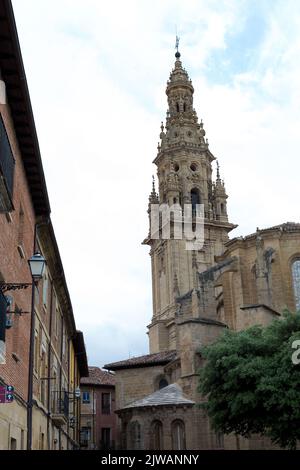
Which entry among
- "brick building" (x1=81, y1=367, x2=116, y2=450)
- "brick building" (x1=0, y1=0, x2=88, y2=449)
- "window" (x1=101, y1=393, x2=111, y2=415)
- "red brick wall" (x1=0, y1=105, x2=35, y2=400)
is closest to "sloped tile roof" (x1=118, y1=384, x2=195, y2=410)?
"brick building" (x1=0, y1=0, x2=88, y2=449)

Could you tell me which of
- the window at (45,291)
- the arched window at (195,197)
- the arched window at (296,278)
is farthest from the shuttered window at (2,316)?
the arched window at (195,197)

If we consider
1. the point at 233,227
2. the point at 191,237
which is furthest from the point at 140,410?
the point at 233,227

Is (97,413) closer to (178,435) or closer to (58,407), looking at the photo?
(178,435)

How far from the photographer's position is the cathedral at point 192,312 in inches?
1331

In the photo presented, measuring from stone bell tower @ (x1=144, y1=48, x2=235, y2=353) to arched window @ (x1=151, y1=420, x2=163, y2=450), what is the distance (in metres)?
22.5

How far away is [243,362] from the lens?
80.7 ft

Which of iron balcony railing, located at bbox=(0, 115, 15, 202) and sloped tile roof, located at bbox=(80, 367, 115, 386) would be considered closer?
iron balcony railing, located at bbox=(0, 115, 15, 202)

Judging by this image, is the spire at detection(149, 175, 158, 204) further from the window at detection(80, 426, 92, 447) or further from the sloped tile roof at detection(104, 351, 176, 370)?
the window at detection(80, 426, 92, 447)

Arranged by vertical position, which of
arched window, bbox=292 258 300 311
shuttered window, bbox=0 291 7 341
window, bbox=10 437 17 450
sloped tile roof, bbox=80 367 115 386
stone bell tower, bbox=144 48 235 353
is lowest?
window, bbox=10 437 17 450

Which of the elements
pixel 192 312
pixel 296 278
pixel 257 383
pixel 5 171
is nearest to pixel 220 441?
pixel 257 383

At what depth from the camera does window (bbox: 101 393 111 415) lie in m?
50.4

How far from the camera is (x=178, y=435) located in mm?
33688

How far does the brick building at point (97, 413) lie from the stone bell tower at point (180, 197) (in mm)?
8501

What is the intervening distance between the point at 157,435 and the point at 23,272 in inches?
903
